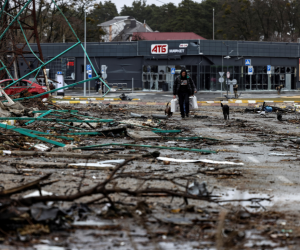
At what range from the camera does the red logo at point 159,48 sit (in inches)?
2466

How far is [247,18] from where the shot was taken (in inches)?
3196

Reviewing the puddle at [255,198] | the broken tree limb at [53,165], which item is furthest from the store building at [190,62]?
the puddle at [255,198]

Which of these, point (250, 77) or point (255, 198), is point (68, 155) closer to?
point (255, 198)

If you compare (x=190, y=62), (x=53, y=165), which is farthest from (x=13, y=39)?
(x=190, y=62)

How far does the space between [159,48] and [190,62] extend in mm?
4238

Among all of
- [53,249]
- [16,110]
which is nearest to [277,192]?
[53,249]

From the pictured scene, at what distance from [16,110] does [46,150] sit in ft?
17.4

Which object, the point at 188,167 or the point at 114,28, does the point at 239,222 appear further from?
the point at 114,28

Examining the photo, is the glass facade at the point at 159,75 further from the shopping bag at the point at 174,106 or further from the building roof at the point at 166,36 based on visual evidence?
the shopping bag at the point at 174,106

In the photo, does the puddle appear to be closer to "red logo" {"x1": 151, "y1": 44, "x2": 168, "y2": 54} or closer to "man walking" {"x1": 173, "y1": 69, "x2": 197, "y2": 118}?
"man walking" {"x1": 173, "y1": 69, "x2": 197, "y2": 118}

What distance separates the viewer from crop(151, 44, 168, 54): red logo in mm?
62625

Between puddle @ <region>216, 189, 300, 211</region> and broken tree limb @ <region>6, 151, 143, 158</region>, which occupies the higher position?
broken tree limb @ <region>6, 151, 143, 158</region>

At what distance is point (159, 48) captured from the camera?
62781 mm

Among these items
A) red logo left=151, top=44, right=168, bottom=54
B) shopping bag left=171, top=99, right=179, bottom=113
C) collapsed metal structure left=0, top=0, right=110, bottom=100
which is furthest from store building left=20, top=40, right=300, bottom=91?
shopping bag left=171, top=99, right=179, bottom=113
